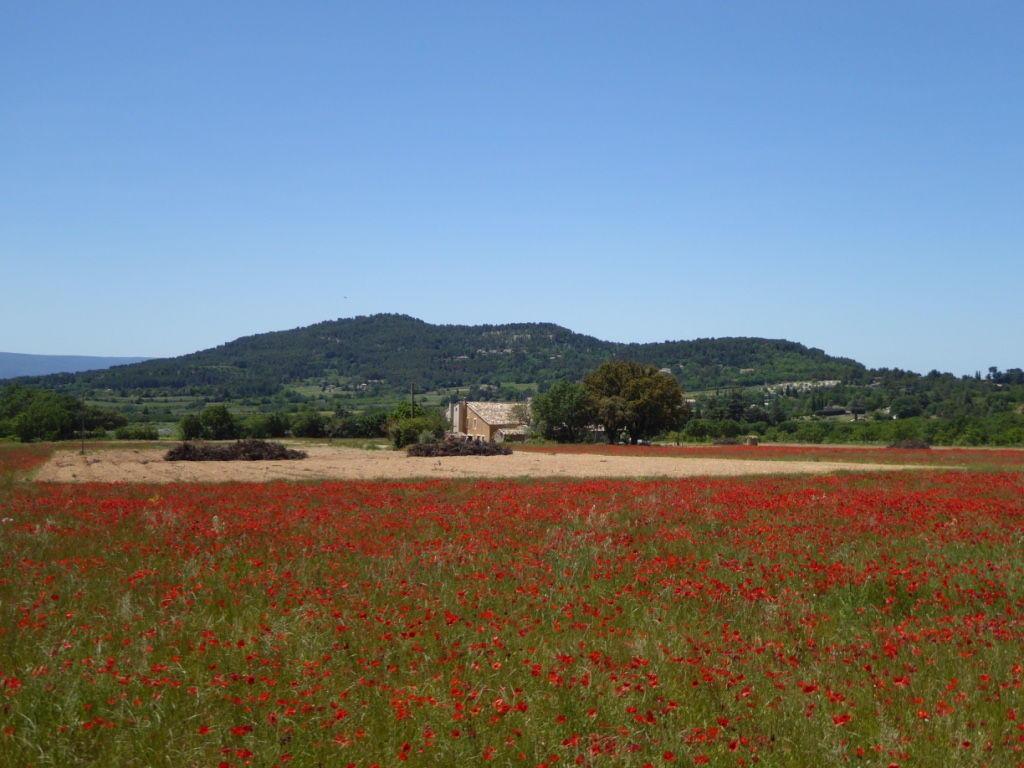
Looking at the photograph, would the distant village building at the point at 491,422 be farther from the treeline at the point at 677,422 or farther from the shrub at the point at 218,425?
the shrub at the point at 218,425

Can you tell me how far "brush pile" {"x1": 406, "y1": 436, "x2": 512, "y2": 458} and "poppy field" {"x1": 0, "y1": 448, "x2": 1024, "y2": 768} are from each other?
4616 centimetres

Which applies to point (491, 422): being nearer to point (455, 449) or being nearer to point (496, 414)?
point (496, 414)

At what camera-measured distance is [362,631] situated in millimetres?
8461

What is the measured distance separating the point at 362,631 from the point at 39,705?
2.99 m

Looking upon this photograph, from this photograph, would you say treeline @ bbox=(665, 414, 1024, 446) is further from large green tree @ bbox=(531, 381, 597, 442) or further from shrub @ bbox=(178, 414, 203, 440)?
shrub @ bbox=(178, 414, 203, 440)

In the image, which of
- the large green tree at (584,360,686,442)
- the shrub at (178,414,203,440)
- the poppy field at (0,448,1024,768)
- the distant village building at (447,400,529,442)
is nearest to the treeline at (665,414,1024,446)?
the large green tree at (584,360,686,442)

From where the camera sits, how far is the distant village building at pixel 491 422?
9975cm

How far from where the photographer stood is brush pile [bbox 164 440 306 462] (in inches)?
2117

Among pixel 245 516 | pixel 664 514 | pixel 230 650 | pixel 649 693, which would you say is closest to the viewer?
pixel 649 693

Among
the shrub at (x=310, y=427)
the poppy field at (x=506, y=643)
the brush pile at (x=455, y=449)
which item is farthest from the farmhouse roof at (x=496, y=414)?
the poppy field at (x=506, y=643)

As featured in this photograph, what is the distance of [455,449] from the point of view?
63500 millimetres

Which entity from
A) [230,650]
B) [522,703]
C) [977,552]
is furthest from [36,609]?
[977,552]

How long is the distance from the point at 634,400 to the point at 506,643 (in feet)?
275

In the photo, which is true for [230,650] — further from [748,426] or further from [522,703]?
[748,426]
